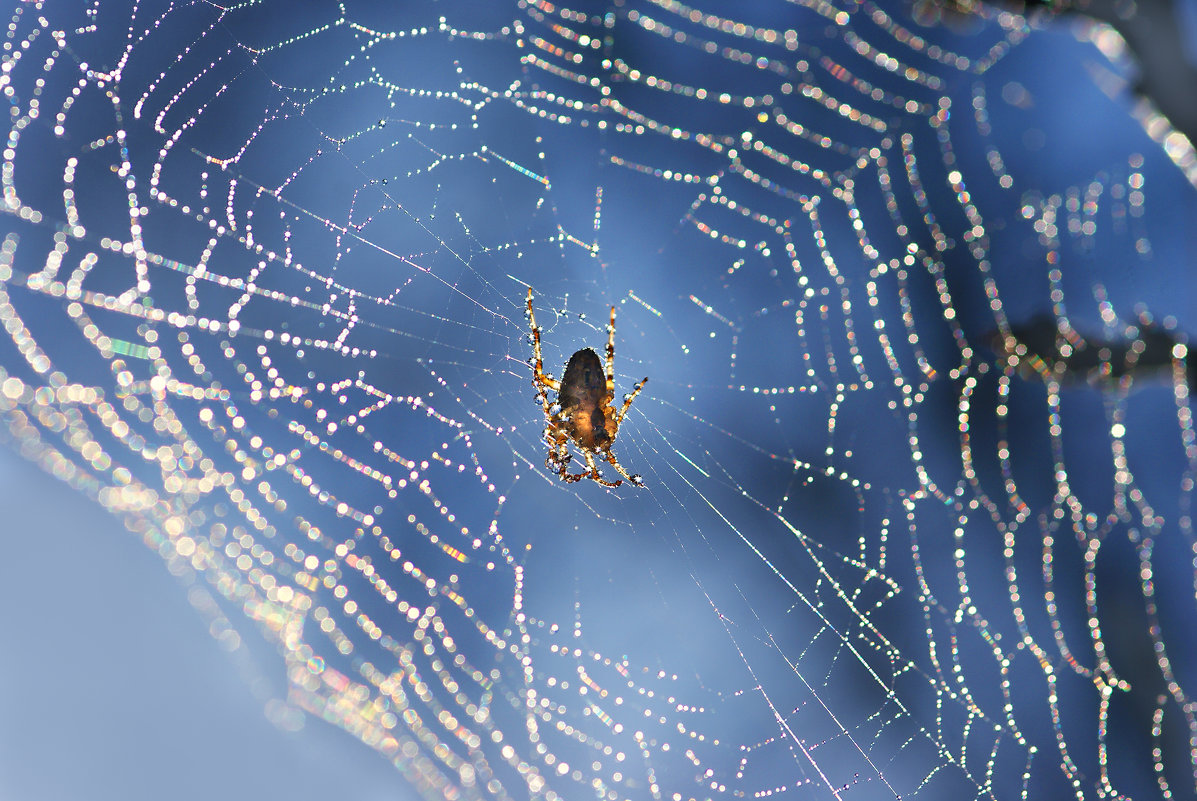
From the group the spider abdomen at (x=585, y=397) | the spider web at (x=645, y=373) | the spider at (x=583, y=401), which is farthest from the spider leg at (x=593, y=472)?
the spider web at (x=645, y=373)

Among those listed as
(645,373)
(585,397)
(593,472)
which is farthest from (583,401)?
(645,373)

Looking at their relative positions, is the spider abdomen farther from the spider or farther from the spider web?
the spider web

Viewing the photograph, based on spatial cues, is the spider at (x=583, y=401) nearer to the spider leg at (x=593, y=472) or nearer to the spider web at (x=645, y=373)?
the spider leg at (x=593, y=472)

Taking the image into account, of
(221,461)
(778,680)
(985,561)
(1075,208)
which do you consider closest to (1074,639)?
(985,561)

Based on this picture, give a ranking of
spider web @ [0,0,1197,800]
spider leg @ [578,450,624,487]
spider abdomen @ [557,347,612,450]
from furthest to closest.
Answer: spider leg @ [578,450,624,487], spider abdomen @ [557,347,612,450], spider web @ [0,0,1197,800]

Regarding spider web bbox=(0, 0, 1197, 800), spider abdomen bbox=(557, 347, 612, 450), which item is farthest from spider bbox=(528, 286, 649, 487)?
spider web bbox=(0, 0, 1197, 800)

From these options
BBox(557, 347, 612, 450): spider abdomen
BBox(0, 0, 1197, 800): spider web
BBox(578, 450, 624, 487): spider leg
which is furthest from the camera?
BBox(578, 450, 624, 487): spider leg
